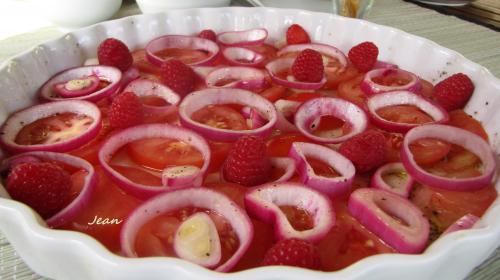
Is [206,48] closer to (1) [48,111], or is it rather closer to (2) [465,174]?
(1) [48,111]

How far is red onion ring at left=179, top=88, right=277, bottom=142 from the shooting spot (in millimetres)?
1299

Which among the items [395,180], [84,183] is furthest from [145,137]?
[395,180]

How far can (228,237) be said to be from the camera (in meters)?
1.00

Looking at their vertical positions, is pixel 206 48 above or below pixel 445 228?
above

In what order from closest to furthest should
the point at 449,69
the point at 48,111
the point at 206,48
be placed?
the point at 48,111 → the point at 449,69 → the point at 206,48

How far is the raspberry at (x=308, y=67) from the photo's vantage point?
1560mm

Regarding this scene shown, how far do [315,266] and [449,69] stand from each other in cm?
110

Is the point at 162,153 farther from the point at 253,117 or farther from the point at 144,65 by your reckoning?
the point at 144,65

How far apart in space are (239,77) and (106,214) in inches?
30.0

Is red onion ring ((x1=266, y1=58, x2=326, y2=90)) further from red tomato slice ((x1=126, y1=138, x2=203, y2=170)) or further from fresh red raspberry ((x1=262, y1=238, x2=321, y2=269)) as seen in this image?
fresh red raspberry ((x1=262, y1=238, x2=321, y2=269))

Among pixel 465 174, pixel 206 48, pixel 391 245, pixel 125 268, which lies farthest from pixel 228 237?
pixel 206 48

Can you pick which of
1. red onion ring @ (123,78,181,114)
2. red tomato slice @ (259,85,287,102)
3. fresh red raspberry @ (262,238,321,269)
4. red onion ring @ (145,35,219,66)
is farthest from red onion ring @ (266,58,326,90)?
fresh red raspberry @ (262,238,321,269)

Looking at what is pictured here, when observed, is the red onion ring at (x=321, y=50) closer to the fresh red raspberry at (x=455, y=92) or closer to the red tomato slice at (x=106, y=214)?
the fresh red raspberry at (x=455, y=92)

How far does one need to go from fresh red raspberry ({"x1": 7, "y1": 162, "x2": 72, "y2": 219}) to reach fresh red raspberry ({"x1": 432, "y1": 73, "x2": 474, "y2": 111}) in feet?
3.87
